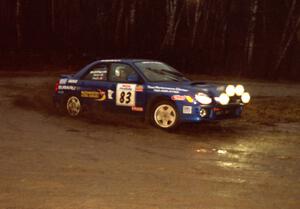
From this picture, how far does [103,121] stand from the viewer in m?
12.9

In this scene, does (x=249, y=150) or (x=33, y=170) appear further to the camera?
(x=249, y=150)

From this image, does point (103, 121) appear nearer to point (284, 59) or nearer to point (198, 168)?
point (198, 168)

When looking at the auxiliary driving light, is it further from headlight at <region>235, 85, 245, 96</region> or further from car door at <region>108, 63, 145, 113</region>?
car door at <region>108, 63, 145, 113</region>

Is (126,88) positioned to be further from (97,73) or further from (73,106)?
(73,106)

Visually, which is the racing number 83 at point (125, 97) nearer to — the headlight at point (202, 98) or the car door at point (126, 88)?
the car door at point (126, 88)

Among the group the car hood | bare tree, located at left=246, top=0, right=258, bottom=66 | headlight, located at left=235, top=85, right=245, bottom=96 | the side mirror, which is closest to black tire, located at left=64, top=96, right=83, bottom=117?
the side mirror

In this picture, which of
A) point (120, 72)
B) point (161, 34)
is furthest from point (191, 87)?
point (161, 34)

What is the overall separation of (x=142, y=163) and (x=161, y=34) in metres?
37.8

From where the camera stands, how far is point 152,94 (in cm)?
1196

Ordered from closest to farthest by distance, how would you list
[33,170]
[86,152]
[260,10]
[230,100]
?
1. [33,170]
2. [86,152]
3. [230,100]
4. [260,10]

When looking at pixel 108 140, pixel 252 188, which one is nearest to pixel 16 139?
pixel 108 140

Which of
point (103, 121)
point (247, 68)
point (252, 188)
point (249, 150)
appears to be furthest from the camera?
point (247, 68)

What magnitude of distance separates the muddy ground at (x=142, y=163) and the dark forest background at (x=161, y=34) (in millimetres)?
23837

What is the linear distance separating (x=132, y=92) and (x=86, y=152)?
3.36 metres
